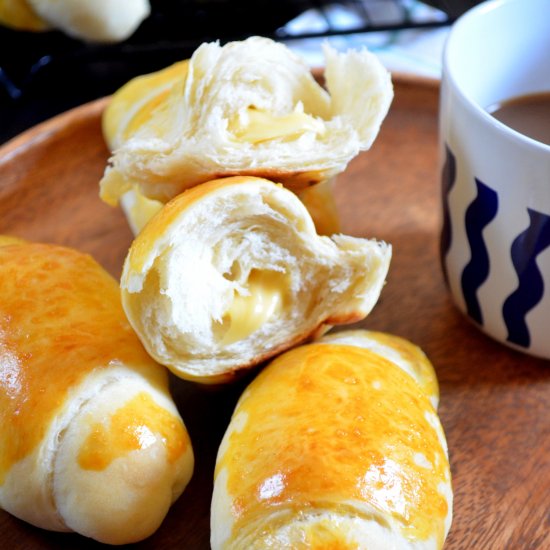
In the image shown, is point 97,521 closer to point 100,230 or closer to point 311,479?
point 311,479

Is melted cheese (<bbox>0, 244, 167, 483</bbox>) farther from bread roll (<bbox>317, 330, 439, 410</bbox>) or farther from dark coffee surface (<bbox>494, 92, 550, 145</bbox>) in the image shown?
dark coffee surface (<bbox>494, 92, 550, 145</bbox>)

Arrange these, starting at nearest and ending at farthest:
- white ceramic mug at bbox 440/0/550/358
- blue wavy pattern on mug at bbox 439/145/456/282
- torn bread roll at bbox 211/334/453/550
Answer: torn bread roll at bbox 211/334/453/550 < white ceramic mug at bbox 440/0/550/358 < blue wavy pattern on mug at bbox 439/145/456/282

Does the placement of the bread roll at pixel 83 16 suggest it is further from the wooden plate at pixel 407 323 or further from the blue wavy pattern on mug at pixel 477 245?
the blue wavy pattern on mug at pixel 477 245

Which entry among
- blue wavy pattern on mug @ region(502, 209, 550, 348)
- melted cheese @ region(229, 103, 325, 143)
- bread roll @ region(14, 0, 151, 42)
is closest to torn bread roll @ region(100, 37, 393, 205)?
melted cheese @ region(229, 103, 325, 143)

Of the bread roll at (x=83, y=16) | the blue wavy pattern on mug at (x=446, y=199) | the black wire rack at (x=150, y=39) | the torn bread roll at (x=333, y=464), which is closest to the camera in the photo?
the torn bread roll at (x=333, y=464)

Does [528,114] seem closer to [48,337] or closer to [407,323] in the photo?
[407,323]

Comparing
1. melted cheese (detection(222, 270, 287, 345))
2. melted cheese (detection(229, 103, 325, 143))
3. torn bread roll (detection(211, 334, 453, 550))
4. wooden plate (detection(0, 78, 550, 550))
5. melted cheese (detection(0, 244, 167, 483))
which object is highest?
melted cheese (detection(229, 103, 325, 143))

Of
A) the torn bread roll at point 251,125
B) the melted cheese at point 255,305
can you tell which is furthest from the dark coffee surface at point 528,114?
the melted cheese at point 255,305
